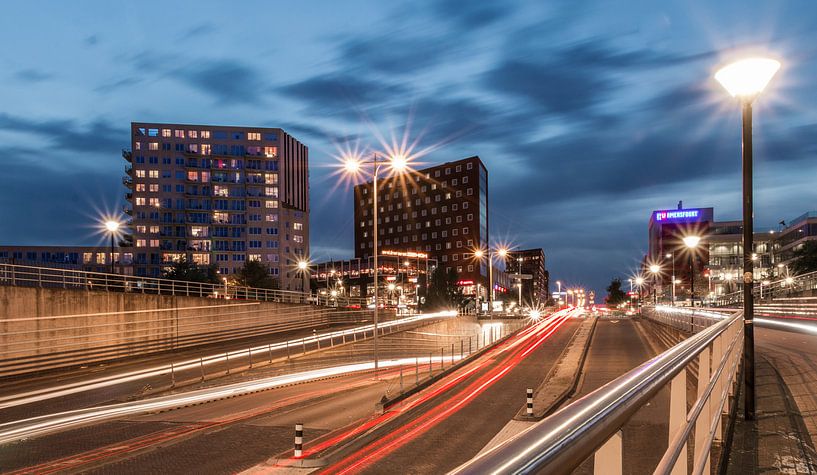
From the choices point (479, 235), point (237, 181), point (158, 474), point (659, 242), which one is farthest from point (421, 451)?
point (659, 242)

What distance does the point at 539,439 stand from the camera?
1622mm

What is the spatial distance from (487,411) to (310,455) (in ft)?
34.1

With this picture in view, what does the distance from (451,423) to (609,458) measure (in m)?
21.0

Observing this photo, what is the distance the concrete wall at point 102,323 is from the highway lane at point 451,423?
731 inches

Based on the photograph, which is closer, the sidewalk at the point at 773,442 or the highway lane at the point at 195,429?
the sidewalk at the point at 773,442

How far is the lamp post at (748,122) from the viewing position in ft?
32.6

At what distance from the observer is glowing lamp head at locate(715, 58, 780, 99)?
10312mm

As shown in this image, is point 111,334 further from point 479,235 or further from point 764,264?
point 764,264

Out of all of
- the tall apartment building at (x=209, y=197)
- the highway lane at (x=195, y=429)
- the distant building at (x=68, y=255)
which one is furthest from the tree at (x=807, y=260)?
the distant building at (x=68, y=255)

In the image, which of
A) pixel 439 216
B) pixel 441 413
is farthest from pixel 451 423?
pixel 439 216

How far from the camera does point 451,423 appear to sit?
22.2 m

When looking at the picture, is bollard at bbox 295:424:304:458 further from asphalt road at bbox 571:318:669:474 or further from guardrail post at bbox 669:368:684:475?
guardrail post at bbox 669:368:684:475

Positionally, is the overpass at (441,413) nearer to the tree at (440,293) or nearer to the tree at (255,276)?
the tree at (255,276)

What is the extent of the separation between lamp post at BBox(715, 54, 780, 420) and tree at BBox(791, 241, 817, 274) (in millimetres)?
75259
